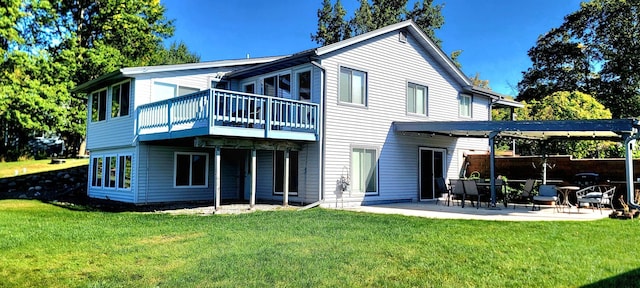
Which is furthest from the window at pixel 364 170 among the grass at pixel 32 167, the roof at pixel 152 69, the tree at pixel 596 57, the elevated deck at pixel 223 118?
the tree at pixel 596 57

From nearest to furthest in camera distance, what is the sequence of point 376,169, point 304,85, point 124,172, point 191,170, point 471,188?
point 471,188, point 304,85, point 376,169, point 124,172, point 191,170

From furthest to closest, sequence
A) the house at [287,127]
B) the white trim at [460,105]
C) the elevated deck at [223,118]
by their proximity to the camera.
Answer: the white trim at [460,105], the house at [287,127], the elevated deck at [223,118]

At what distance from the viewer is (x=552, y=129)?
37.8ft

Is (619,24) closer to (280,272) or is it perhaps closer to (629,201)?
(629,201)

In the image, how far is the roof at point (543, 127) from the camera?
1057cm

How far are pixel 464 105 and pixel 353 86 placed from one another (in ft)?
21.6

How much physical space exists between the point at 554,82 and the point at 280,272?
118ft

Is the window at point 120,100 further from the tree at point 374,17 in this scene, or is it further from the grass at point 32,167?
the tree at point 374,17

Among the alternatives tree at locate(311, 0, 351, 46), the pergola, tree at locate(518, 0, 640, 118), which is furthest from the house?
tree at locate(311, 0, 351, 46)

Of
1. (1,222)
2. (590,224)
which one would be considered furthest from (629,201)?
(1,222)

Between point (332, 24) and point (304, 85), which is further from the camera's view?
point (332, 24)

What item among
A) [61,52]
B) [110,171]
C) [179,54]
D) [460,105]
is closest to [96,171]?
[110,171]

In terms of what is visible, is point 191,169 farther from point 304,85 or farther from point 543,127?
point 543,127

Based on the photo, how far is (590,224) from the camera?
9.52m
